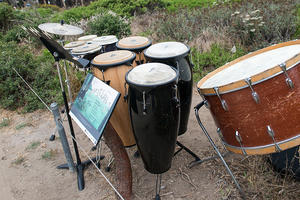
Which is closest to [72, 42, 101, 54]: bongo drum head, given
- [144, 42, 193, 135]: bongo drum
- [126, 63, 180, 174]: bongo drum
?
[144, 42, 193, 135]: bongo drum

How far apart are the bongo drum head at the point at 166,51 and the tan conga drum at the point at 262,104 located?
0.51 meters

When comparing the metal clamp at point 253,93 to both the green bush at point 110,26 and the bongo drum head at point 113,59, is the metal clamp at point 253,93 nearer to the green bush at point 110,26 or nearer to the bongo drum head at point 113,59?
the bongo drum head at point 113,59

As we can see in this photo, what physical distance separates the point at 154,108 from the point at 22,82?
4003 millimetres

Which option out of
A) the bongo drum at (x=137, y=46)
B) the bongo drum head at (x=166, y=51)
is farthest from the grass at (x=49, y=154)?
the bongo drum head at (x=166, y=51)

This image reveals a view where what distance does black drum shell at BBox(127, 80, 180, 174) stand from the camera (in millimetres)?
2033

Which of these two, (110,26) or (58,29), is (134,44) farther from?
(110,26)

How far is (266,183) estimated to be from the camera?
2.40 m

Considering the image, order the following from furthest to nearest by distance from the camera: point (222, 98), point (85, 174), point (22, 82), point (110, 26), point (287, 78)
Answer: point (110, 26) → point (22, 82) → point (85, 174) → point (222, 98) → point (287, 78)

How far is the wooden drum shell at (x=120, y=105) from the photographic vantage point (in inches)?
99.5

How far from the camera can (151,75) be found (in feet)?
6.72

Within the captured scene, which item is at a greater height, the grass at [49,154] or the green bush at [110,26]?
the green bush at [110,26]

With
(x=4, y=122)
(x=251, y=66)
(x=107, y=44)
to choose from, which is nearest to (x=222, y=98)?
(x=251, y=66)

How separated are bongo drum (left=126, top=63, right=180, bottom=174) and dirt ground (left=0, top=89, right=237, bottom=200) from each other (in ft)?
1.80

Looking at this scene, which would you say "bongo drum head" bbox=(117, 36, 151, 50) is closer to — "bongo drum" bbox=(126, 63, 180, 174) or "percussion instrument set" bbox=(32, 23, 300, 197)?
"percussion instrument set" bbox=(32, 23, 300, 197)
